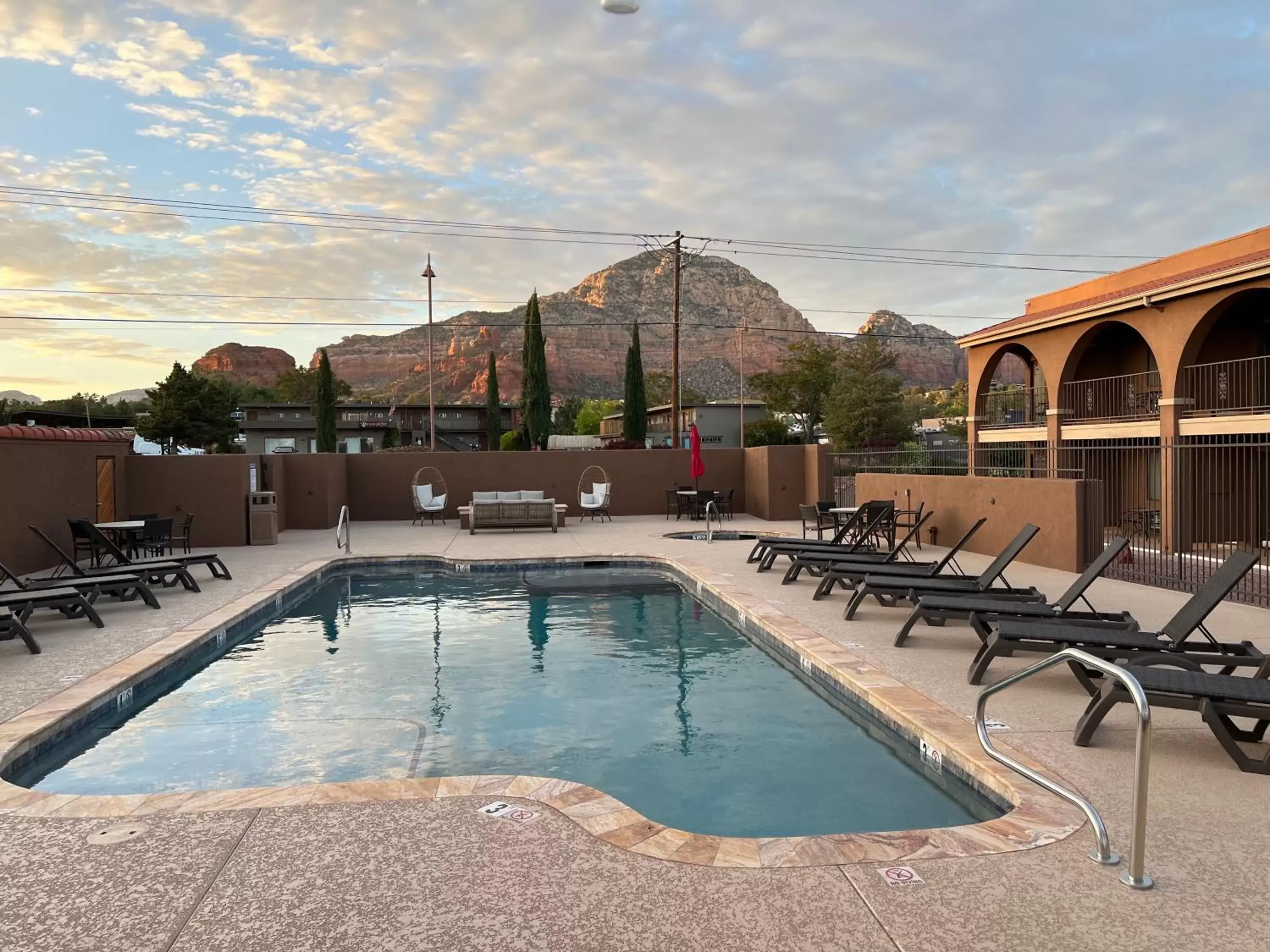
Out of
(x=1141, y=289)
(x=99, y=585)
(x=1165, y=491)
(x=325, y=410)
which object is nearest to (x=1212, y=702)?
(x=99, y=585)

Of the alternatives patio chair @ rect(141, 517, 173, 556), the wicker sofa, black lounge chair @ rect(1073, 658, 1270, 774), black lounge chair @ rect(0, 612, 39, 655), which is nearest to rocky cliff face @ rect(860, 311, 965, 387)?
the wicker sofa

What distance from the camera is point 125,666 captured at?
6.38 m

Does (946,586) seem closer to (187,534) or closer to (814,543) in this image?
(814,543)

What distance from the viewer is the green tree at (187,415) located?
2140 inches

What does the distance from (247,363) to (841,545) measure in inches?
5078

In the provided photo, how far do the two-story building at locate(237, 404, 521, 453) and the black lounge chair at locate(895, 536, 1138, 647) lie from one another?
Answer: 51.8 m

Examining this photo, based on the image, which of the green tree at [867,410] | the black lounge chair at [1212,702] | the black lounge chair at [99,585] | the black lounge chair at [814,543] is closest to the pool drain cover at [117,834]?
the black lounge chair at [1212,702]

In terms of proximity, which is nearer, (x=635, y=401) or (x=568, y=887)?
(x=568, y=887)

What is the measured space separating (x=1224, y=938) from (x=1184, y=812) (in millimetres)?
1143

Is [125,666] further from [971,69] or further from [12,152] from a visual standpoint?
[12,152]

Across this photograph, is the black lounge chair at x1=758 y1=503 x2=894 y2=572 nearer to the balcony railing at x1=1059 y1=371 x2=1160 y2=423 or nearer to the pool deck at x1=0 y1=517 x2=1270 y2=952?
the pool deck at x1=0 y1=517 x2=1270 y2=952

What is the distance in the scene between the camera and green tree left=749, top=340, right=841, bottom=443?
2383 inches

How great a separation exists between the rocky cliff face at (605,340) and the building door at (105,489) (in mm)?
84439

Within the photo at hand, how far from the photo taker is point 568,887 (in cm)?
295
